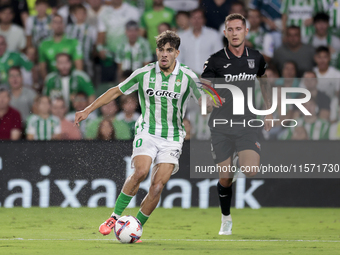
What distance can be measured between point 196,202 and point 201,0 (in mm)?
3852

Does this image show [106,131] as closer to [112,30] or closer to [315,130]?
[112,30]

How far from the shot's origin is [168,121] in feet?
19.3

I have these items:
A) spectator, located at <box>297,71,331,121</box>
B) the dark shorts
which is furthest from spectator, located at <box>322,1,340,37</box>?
the dark shorts

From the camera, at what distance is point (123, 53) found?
997cm

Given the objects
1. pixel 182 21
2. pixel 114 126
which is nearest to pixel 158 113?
pixel 114 126

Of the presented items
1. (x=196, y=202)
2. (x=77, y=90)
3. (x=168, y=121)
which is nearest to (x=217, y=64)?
(x=168, y=121)

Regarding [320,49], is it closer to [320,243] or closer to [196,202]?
[196,202]

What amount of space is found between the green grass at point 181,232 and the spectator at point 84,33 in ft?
9.66

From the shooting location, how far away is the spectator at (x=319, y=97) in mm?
8586

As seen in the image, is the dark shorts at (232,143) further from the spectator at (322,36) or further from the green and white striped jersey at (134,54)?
the spectator at (322,36)

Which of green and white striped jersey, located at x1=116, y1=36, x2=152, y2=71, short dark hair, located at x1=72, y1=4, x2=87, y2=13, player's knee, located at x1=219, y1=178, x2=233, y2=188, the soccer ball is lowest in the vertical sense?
the soccer ball

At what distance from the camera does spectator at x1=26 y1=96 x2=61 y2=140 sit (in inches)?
340

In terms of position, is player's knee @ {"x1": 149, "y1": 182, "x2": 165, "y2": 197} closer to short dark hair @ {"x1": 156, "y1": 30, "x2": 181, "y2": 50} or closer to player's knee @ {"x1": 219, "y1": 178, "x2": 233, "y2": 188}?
player's knee @ {"x1": 219, "y1": 178, "x2": 233, "y2": 188}

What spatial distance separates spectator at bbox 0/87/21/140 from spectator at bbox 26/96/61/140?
0.16m
